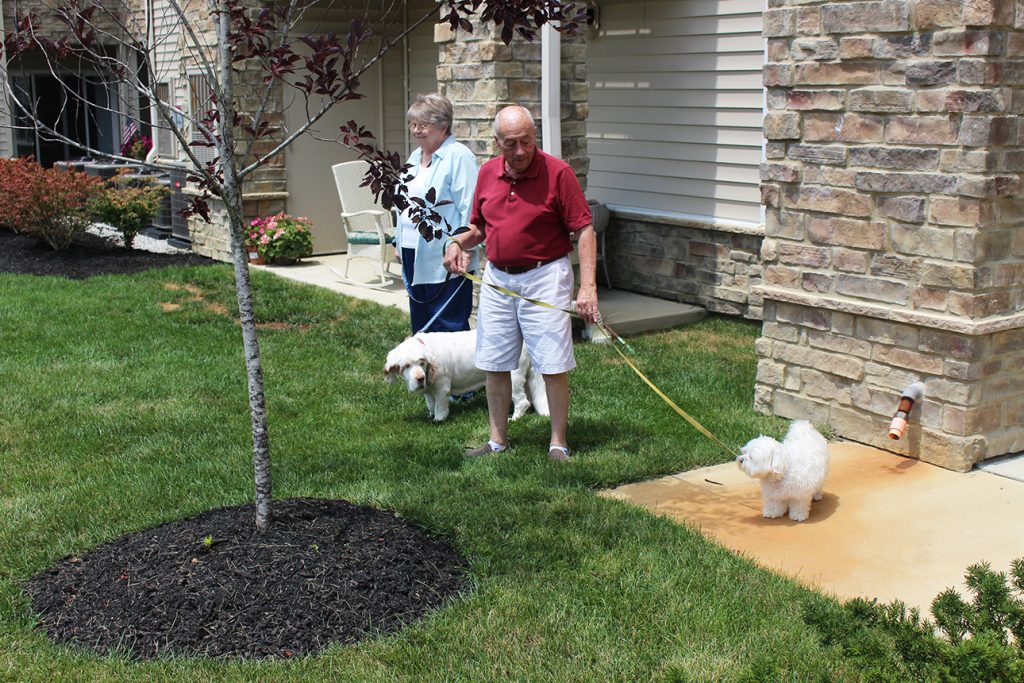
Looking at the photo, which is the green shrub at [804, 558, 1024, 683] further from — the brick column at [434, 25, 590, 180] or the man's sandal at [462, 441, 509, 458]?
the brick column at [434, 25, 590, 180]

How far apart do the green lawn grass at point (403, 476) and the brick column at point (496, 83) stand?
1.70 meters

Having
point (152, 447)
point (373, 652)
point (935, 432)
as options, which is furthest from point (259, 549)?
point (935, 432)

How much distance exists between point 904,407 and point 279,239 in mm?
8164

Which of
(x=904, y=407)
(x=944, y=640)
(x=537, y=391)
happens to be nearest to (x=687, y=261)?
(x=537, y=391)

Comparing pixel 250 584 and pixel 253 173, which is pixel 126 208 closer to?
pixel 253 173

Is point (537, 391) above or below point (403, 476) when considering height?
above

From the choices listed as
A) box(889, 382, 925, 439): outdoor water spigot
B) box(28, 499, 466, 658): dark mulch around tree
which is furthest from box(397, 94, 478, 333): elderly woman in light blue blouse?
box(889, 382, 925, 439): outdoor water spigot

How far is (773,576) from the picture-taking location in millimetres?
4422

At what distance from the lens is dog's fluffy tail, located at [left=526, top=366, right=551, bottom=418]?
Answer: 671cm

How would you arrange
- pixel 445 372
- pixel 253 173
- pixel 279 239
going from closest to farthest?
pixel 445 372, pixel 279 239, pixel 253 173

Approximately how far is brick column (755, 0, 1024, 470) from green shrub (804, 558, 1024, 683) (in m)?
2.87

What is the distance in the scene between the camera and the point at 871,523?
5.11 metres

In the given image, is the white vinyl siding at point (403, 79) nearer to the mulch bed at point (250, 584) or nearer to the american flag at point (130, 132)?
the american flag at point (130, 132)

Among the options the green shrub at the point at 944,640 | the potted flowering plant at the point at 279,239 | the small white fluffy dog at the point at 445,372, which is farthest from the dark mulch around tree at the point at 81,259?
the green shrub at the point at 944,640
